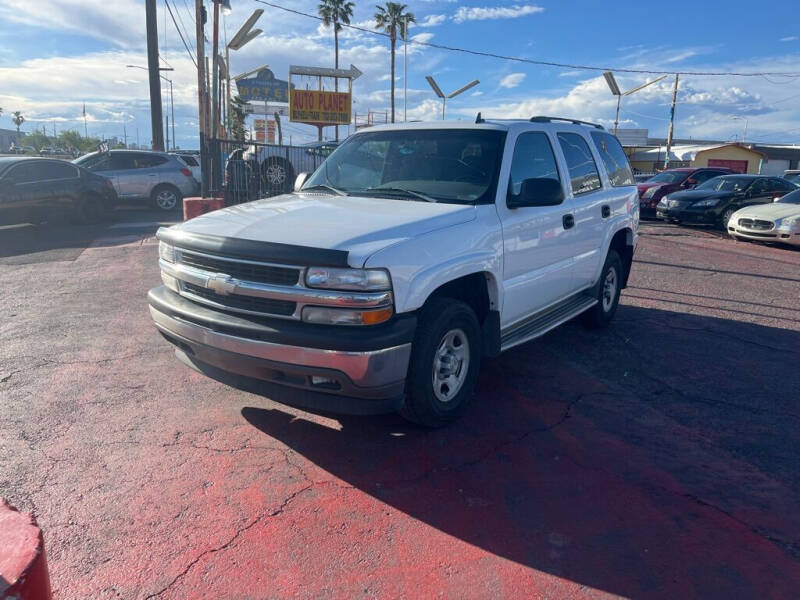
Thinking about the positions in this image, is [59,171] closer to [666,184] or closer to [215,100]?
[215,100]

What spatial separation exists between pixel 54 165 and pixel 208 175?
3391mm

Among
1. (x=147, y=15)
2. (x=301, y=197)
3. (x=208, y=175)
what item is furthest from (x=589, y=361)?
(x=147, y=15)

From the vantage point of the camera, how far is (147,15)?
73.3 ft

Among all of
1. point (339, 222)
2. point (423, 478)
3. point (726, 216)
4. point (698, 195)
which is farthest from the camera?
point (698, 195)

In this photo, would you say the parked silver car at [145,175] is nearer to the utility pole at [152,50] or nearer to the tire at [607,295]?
the utility pole at [152,50]

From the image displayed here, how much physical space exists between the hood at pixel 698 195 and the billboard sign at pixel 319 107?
16.2 m

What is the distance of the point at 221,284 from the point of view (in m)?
3.69

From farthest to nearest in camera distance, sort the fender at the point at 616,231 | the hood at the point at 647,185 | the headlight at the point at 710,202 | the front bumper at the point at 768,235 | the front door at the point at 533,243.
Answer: the hood at the point at 647,185 → the headlight at the point at 710,202 → the front bumper at the point at 768,235 → the fender at the point at 616,231 → the front door at the point at 533,243

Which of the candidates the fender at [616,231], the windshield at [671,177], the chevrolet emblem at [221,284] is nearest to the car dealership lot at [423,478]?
the chevrolet emblem at [221,284]

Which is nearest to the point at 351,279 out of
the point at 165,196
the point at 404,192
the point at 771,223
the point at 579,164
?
the point at 404,192

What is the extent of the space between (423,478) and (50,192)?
12415 millimetres

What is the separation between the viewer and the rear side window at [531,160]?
15.3 feet

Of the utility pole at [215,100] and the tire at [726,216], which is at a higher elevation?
the utility pole at [215,100]

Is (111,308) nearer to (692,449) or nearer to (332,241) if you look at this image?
(332,241)
